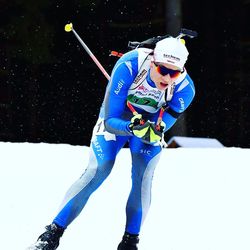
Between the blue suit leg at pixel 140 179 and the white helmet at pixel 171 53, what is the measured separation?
0.59m

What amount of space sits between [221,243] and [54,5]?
11.5m

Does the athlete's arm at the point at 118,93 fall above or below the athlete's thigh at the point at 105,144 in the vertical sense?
above

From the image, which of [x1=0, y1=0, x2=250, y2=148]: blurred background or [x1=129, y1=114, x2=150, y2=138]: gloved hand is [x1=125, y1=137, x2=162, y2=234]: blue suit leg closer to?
[x1=129, y1=114, x2=150, y2=138]: gloved hand

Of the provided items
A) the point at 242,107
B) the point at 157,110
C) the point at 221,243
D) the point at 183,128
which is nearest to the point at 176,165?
the point at 221,243

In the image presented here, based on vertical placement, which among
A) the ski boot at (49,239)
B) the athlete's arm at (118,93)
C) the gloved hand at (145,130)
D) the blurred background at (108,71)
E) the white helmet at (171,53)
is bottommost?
the ski boot at (49,239)

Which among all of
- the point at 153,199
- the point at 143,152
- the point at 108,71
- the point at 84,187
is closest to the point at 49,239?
the point at 84,187

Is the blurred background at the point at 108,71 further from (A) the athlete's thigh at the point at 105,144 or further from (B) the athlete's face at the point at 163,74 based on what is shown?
(B) the athlete's face at the point at 163,74

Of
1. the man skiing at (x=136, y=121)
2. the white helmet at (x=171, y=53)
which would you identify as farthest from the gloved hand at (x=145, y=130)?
the white helmet at (x=171, y=53)

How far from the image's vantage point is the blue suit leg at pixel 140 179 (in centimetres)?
455

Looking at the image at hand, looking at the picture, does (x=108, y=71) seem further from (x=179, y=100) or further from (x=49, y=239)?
(x=49, y=239)

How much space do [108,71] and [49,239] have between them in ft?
41.3

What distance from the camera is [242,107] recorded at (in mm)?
17266

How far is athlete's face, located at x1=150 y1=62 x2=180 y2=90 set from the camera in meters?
4.28

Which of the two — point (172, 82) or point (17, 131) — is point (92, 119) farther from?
point (172, 82)
